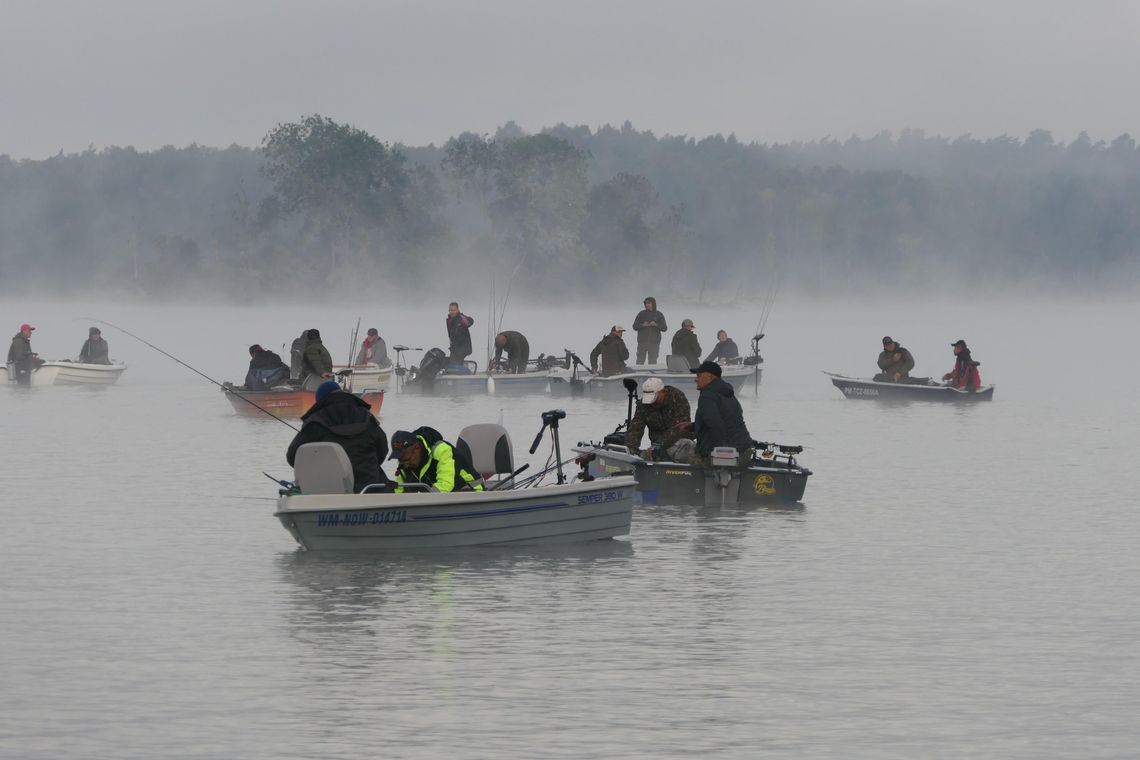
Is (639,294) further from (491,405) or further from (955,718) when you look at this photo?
(955,718)

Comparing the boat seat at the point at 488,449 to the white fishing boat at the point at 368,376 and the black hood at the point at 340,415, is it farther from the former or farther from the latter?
the white fishing boat at the point at 368,376

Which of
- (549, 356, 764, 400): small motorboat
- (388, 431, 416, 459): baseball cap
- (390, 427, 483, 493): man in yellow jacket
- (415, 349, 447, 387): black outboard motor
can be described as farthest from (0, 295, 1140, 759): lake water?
(415, 349, 447, 387): black outboard motor

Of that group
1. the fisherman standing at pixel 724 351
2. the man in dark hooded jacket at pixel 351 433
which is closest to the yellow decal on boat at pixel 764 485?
the man in dark hooded jacket at pixel 351 433

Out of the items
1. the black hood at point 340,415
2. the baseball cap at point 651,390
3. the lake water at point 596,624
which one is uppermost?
the baseball cap at point 651,390

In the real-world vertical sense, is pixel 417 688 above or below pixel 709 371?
below

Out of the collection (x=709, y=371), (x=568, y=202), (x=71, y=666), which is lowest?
(x=71, y=666)

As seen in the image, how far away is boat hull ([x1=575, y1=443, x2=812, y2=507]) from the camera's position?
22938 millimetres

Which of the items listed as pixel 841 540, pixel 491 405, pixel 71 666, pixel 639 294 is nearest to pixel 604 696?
pixel 71 666

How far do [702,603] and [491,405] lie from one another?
2800 centimetres

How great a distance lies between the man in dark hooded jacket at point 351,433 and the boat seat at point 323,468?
0.79 ft

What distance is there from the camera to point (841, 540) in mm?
21438

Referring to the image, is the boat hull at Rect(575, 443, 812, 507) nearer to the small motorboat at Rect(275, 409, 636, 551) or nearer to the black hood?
the small motorboat at Rect(275, 409, 636, 551)

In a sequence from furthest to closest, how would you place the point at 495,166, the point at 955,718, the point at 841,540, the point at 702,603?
the point at 495,166
the point at 841,540
the point at 702,603
the point at 955,718

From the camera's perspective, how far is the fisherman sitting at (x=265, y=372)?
3812 centimetres
